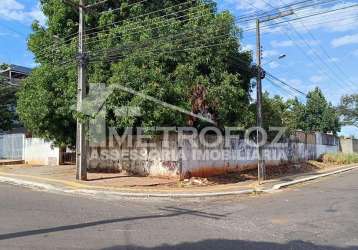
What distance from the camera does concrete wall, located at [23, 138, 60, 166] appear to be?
28.6 metres

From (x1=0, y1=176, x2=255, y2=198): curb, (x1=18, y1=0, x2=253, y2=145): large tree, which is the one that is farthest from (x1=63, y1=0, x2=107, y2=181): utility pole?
(x1=0, y1=176, x2=255, y2=198): curb

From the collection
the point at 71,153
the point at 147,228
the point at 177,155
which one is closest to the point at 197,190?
the point at 177,155

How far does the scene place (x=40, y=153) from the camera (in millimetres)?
29672

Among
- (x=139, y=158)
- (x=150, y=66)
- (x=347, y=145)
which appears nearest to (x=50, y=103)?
(x=139, y=158)

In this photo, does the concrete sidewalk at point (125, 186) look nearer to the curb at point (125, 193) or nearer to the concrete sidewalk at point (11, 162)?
the curb at point (125, 193)

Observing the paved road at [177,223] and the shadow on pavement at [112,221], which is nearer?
the paved road at [177,223]

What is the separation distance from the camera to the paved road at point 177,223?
8469 mm

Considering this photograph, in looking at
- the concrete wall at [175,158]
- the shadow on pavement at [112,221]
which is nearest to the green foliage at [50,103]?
the concrete wall at [175,158]

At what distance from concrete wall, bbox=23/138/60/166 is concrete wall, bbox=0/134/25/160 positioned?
3.37 ft

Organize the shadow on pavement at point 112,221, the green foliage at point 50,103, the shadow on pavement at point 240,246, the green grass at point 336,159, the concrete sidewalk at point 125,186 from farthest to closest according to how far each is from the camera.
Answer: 1. the green grass at point 336,159
2. the green foliage at point 50,103
3. the concrete sidewalk at point 125,186
4. the shadow on pavement at point 112,221
5. the shadow on pavement at point 240,246

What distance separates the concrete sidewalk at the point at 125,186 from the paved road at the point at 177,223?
1781mm

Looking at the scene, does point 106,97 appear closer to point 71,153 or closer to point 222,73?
point 222,73

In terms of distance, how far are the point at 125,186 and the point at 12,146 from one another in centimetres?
1695

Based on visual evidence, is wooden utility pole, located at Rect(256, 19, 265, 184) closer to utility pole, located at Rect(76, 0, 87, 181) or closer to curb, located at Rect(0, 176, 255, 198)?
curb, located at Rect(0, 176, 255, 198)
